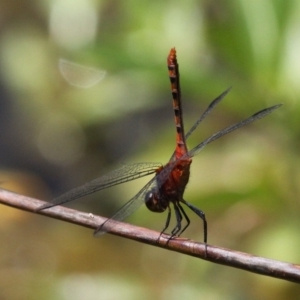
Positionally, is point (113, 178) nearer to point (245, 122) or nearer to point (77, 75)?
point (245, 122)

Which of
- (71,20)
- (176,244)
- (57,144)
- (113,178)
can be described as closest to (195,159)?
(113,178)

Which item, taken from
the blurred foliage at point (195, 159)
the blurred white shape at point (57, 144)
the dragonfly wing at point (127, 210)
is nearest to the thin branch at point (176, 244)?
the dragonfly wing at point (127, 210)

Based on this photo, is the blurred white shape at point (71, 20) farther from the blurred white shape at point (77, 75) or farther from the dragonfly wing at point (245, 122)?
the dragonfly wing at point (245, 122)

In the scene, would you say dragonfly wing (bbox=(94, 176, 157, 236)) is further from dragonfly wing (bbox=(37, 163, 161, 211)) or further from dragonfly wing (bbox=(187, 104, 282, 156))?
dragonfly wing (bbox=(187, 104, 282, 156))

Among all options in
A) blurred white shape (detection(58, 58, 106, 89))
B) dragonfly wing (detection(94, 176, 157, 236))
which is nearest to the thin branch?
dragonfly wing (detection(94, 176, 157, 236))

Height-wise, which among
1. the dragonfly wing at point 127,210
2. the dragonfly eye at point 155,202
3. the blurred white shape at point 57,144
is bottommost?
the blurred white shape at point 57,144
